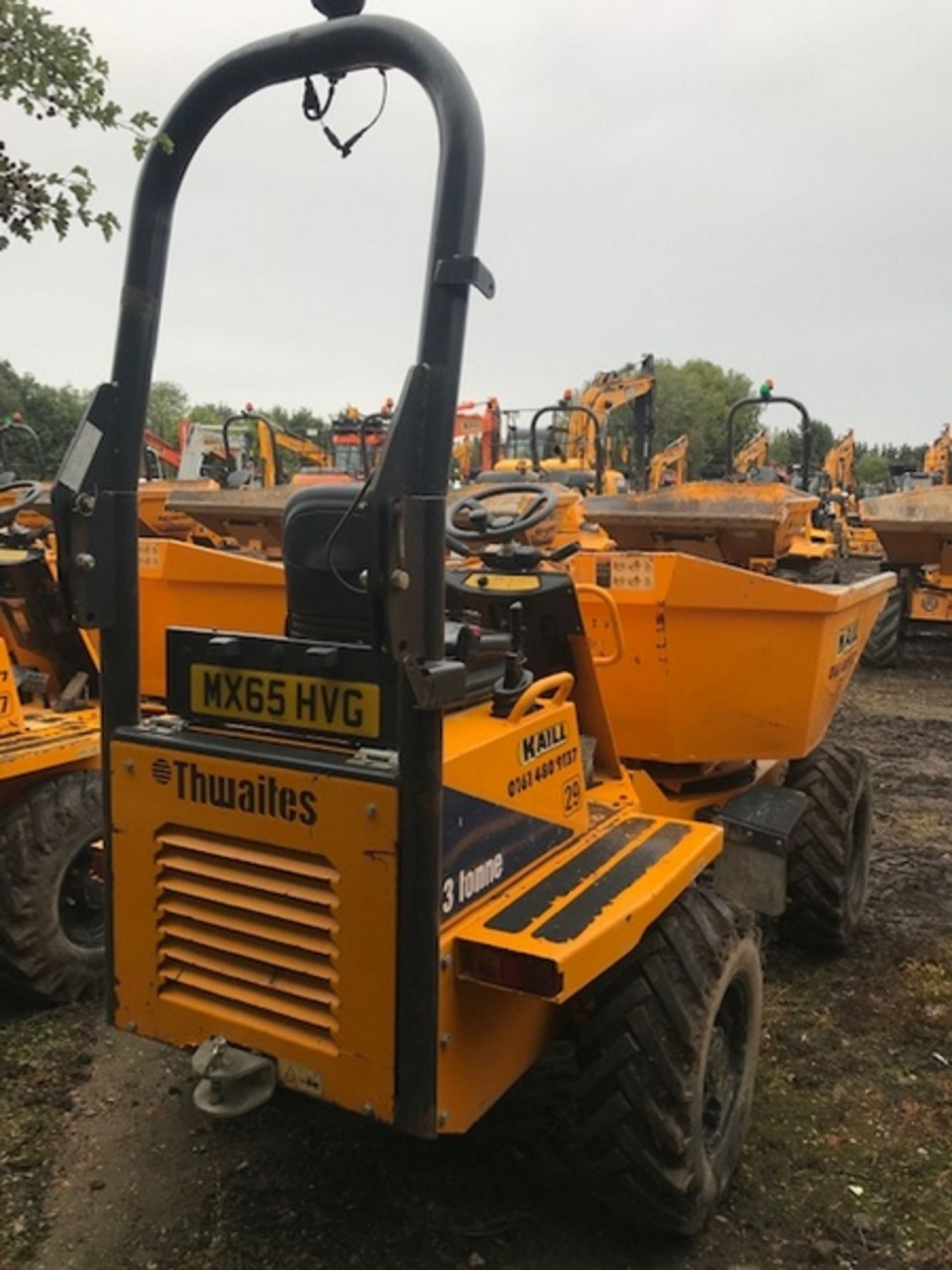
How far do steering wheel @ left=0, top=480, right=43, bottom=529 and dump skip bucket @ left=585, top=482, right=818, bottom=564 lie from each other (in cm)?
563

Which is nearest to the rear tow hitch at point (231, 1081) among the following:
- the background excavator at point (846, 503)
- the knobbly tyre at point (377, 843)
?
the knobbly tyre at point (377, 843)

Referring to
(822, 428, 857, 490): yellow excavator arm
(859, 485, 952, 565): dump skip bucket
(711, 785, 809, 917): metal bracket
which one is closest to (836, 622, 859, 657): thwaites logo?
(711, 785, 809, 917): metal bracket

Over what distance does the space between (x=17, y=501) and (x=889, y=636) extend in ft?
28.3

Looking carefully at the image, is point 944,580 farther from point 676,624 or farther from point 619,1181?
point 619,1181

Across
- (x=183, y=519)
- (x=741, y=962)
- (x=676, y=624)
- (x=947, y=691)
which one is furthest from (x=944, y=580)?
A: (x=741, y=962)

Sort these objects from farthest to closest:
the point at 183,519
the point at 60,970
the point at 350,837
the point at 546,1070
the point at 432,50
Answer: the point at 183,519 → the point at 60,970 → the point at 546,1070 → the point at 350,837 → the point at 432,50

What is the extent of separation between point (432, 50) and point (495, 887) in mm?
1697

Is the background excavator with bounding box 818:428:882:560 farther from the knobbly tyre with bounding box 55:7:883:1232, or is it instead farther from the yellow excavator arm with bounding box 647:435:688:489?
the knobbly tyre with bounding box 55:7:883:1232

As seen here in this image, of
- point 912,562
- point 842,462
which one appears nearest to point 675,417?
point 842,462

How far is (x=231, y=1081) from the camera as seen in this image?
2.43 meters

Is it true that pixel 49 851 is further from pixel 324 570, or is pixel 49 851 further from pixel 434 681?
pixel 434 681

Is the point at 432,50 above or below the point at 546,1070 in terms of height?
above

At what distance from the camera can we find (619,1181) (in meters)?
2.63

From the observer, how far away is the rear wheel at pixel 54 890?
3.85 m
